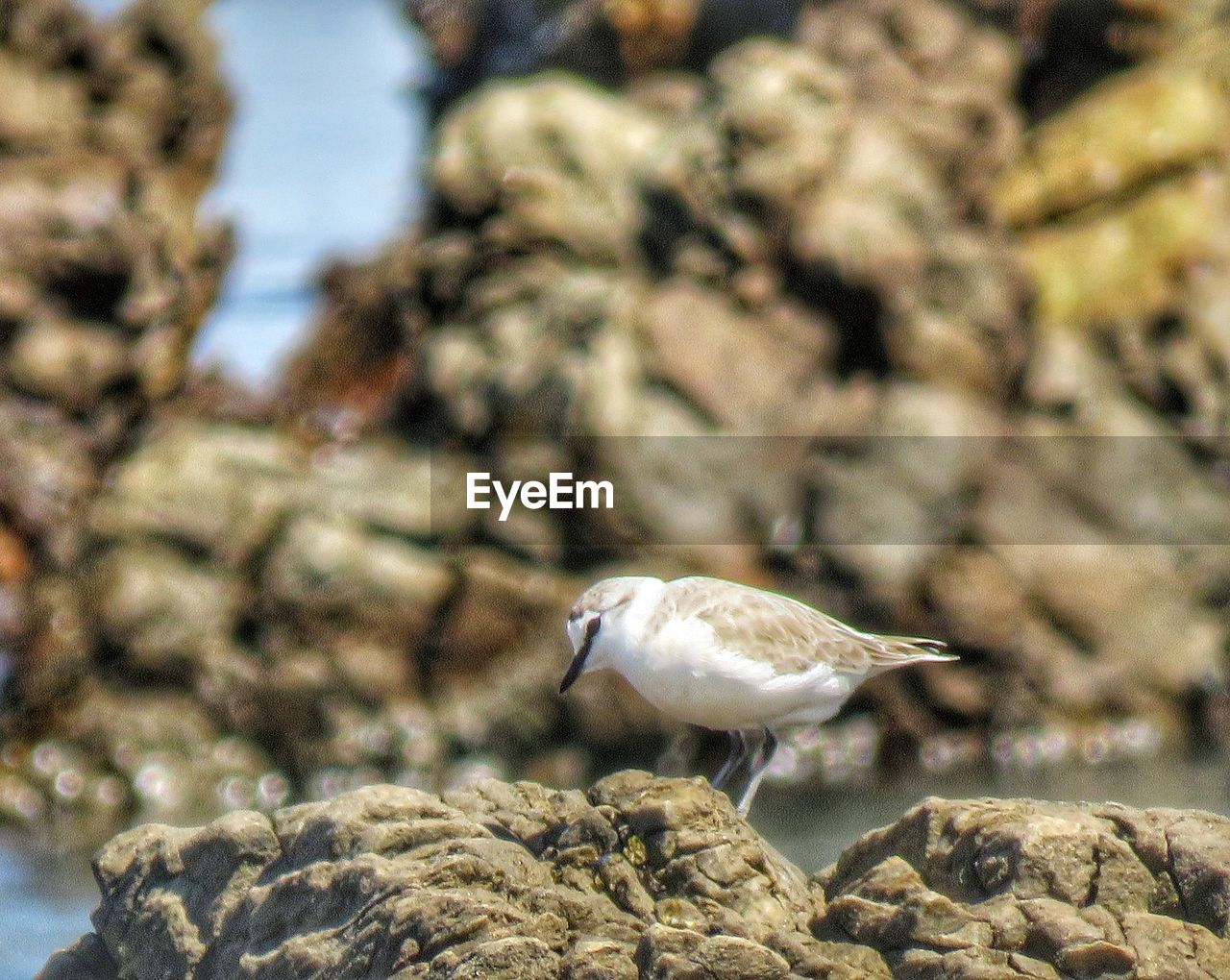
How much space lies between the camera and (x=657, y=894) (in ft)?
17.8

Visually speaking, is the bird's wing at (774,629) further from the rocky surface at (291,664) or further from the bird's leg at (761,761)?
the rocky surface at (291,664)

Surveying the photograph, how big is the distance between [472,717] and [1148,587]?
760 centimetres

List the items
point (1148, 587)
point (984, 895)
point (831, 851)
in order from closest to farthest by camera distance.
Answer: point (984, 895), point (831, 851), point (1148, 587)

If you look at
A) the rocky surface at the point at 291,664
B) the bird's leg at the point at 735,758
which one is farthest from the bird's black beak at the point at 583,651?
the rocky surface at the point at 291,664

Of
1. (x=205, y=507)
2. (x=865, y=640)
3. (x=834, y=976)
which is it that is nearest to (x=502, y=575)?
(x=205, y=507)

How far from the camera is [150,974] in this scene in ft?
19.2

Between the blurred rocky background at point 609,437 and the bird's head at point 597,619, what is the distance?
8505 mm

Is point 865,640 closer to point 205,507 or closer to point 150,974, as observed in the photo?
point 150,974

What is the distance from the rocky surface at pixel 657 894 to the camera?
4.86 m

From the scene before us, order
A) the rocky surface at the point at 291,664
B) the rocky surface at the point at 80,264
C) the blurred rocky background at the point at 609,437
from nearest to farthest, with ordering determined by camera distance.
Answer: the rocky surface at the point at 291,664
the blurred rocky background at the point at 609,437
the rocky surface at the point at 80,264

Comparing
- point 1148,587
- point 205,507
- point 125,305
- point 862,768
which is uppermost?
point 125,305

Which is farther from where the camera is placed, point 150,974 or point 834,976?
point 150,974

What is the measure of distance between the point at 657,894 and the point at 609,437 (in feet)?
33.1

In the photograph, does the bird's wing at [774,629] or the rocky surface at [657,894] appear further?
the bird's wing at [774,629]
